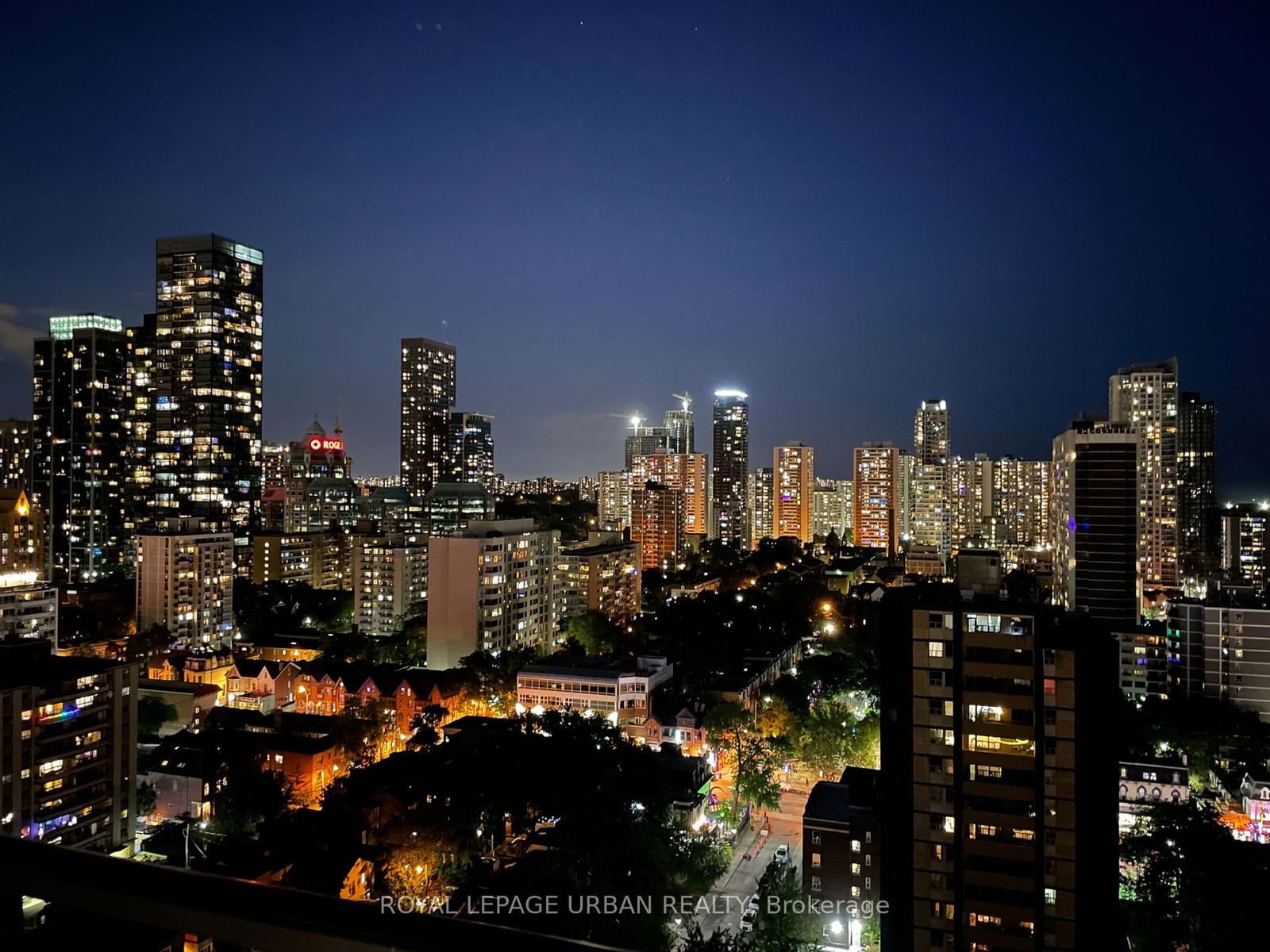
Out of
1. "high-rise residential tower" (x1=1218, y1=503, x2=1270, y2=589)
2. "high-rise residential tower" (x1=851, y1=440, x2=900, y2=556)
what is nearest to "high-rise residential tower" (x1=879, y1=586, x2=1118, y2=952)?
"high-rise residential tower" (x1=1218, y1=503, x2=1270, y2=589)

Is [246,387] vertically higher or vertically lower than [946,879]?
higher

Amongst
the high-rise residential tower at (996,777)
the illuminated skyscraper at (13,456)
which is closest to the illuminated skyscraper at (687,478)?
the illuminated skyscraper at (13,456)

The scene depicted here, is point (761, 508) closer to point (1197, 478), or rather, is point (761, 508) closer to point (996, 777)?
point (1197, 478)

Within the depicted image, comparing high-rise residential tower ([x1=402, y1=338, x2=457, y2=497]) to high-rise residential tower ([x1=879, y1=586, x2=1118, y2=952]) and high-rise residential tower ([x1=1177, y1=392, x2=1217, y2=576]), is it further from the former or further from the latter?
high-rise residential tower ([x1=879, y1=586, x2=1118, y2=952])

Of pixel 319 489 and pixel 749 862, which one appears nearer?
pixel 749 862

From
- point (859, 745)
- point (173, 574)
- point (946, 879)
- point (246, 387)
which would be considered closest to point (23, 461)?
point (246, 387)

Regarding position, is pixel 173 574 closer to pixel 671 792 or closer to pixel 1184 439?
pixel 671 792

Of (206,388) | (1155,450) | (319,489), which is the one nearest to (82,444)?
(206,388)
